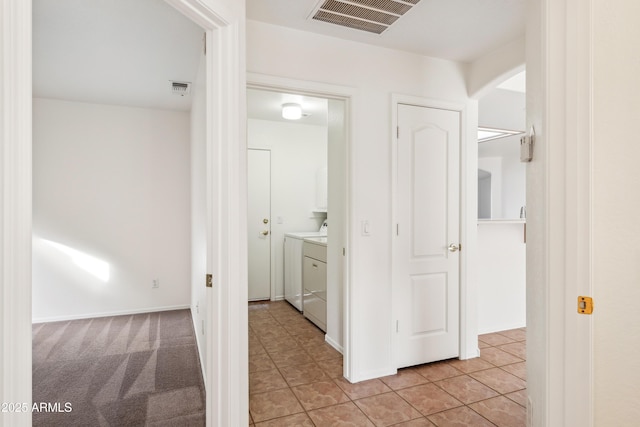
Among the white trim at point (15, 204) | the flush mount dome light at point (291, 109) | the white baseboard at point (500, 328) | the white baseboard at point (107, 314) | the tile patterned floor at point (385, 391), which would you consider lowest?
the tile patterned floor at point (385, 391)

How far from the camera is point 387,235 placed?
8.70ft

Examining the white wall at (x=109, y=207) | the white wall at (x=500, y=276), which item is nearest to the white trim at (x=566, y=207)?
the white wall at (x=500, y=276)

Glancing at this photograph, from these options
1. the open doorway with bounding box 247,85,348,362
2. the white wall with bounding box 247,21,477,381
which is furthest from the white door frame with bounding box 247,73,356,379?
the open doorway with bounding box 247,85,348,362

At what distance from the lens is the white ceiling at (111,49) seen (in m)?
2.18

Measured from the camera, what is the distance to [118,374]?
106 inches

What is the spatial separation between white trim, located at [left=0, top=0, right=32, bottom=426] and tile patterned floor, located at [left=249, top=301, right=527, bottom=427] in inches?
63.8

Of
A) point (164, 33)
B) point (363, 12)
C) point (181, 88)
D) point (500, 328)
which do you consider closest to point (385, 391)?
point (500, 328)

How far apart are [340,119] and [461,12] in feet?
3.77

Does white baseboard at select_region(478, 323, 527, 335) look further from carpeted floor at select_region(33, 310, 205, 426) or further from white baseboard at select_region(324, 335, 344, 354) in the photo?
carpeted floor at select_region(33, 310, 205, 426)

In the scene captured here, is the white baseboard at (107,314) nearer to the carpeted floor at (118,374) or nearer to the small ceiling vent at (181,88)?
the carpeted floor at (118,374)

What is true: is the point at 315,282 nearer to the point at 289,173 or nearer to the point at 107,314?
the point at 289,173

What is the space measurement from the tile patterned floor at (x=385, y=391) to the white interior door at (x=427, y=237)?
0.78 feet

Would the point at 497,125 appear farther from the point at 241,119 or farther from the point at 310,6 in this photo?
the point at 241,119

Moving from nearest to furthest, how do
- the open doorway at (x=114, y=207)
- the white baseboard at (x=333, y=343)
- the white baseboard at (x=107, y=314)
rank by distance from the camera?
the open doorway at (x=114, y=207)
the white baseboard at (x=333, y=343)
the white baseboard at (x=107, y=314)
